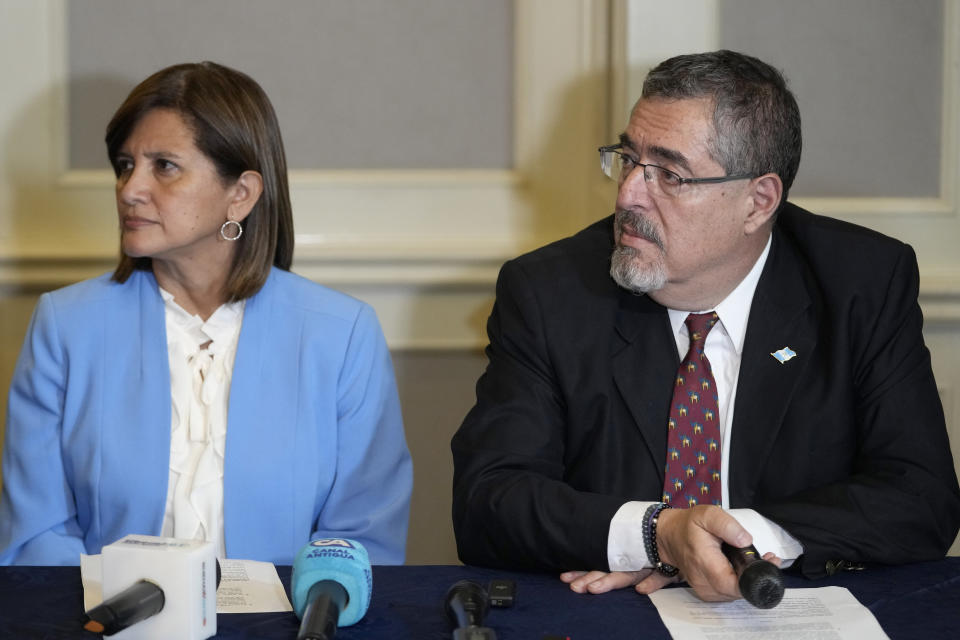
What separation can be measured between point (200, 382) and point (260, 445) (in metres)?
0.20

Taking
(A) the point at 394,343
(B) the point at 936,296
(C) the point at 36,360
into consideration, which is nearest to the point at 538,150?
(A) the point at 394,343

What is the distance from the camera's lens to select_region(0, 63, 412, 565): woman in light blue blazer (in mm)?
2293

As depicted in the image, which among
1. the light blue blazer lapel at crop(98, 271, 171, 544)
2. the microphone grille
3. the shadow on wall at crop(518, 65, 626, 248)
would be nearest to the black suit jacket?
the microphone grille

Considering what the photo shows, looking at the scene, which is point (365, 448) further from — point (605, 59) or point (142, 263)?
point (605, 59)

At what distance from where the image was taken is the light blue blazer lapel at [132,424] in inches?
89.8

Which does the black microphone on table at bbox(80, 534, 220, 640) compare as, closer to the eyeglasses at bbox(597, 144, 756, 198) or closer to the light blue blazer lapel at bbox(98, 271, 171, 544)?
the light blue blazer lapel at bbox(98, 271, 171, 544)

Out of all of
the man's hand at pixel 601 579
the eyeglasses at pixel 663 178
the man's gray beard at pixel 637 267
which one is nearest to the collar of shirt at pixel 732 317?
the man's gray beard at pixel 637 267

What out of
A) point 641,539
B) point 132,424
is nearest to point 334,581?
point 641,539

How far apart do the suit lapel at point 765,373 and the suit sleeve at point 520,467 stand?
0.35 metres

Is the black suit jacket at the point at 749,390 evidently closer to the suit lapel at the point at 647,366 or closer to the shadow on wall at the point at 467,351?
the suit lapel at the point at 647,366

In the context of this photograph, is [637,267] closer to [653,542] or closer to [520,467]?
[520,467]

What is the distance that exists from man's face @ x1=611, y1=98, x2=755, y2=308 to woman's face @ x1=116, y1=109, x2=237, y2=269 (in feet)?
3.05

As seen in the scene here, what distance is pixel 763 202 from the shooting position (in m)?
2.24

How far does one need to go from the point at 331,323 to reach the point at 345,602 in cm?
102
